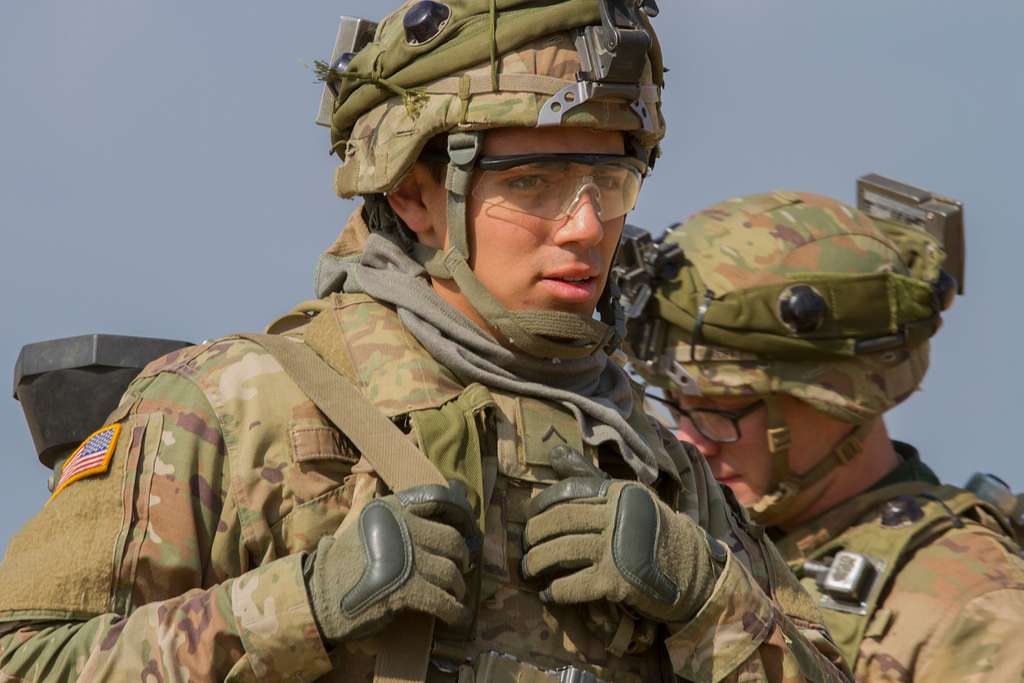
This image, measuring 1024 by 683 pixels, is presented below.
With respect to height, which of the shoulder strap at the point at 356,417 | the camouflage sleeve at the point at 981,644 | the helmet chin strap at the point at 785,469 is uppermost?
the shoulder strap at the point at 356,417

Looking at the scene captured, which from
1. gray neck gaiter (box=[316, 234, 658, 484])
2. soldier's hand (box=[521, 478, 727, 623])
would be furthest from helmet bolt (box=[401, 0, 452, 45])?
soldier's hand (box=[521, 478, 727, 623])

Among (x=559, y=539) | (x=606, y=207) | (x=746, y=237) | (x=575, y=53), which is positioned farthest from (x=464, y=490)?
(x=746, y=237)

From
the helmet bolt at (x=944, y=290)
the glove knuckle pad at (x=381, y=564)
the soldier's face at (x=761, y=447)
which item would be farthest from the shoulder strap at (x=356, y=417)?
the helmet bolt at (x=944, y=290)

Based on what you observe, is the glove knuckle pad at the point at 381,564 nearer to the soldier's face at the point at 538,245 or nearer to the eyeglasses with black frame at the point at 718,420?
the soldier's face at the point at 538,245

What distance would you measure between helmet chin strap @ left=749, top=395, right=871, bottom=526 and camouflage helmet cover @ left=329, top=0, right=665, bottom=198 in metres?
3.50

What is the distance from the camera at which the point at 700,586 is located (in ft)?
17.7

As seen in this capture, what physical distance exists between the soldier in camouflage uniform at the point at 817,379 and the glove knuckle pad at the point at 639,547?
140 inches

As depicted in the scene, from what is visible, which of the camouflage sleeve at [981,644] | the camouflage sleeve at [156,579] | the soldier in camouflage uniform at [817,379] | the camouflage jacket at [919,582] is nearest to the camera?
the camouflage sleeve at [156,579]

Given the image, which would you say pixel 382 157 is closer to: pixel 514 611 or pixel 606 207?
pixel 606 207

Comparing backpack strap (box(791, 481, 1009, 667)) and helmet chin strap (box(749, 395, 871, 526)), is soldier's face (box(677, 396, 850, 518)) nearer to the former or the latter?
helmet chin strap (box(749, 395, 871, 526))

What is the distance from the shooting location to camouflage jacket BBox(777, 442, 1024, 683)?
27.2 ft

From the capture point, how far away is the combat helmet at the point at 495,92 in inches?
226

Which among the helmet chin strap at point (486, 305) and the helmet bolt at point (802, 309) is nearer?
the helmet chin strap at point (486, 305)

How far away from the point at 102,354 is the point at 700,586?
2.02 m
